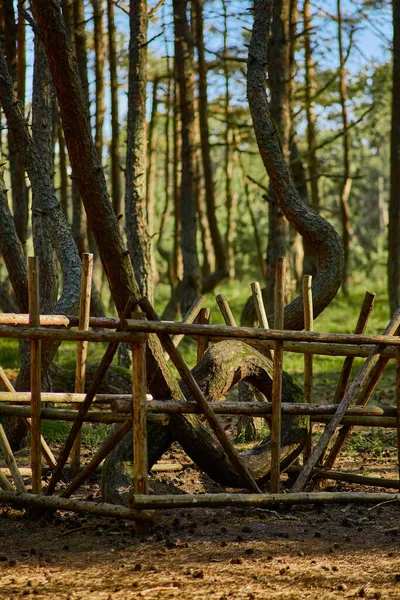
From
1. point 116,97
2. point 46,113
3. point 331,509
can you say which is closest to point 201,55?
point 116,97

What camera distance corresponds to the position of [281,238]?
12352mm

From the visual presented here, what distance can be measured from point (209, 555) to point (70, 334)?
1.74 m

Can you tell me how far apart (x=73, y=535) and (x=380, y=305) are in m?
14.4

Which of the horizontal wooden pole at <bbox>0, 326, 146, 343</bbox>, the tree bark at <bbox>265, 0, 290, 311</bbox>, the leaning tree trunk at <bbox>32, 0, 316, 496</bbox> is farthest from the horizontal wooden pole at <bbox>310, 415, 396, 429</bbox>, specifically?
the tree bark at <bbox>265, 0, 290, 311</bbox>

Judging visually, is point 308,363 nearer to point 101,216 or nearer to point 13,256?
point 101,216

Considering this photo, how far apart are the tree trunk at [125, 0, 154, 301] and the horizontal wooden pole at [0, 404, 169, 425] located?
5596 millimetres

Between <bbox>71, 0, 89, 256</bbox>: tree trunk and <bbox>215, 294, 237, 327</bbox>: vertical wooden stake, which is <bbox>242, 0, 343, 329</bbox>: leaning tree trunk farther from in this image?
<bbox>71, 0, 89, 256</bbox>: tree trunk

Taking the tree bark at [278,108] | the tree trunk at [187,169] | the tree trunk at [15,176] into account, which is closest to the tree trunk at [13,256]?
the tree trunk at [15,176]

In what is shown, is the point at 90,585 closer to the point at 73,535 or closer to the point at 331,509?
the point at 73,535

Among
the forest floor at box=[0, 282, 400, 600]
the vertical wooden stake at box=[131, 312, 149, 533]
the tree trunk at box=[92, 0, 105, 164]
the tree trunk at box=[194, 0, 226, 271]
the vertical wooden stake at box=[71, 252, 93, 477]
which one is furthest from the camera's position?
the tree trunk at box=[92, 0, 105, 164]

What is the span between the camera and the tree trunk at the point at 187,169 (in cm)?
1567

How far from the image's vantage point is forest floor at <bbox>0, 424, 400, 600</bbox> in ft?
15.3

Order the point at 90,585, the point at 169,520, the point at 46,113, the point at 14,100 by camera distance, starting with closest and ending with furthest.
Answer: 1. the point at 90,585
2. the point at 169,520
3. the point at 14,100
4. the point at 46,113

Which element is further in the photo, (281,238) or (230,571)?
(281,238)
